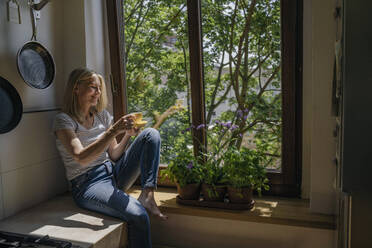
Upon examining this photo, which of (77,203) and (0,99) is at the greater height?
(0,99)

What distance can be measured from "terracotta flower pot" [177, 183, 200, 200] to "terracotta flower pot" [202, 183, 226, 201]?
0.17 ft

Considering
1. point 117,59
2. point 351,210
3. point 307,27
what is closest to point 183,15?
point 117,59

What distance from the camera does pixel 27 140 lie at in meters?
2.25

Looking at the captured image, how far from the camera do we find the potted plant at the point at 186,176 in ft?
7.42

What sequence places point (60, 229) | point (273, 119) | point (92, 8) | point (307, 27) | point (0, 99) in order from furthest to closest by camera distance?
point (92, 8)
point (273, 119)
point (307, 27)
point (0, 99)
point (60, 229)

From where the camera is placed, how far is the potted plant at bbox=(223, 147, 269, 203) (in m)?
2.14

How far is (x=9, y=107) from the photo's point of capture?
6.91 ft

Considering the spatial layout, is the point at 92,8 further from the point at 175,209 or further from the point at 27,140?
the point at 175,209

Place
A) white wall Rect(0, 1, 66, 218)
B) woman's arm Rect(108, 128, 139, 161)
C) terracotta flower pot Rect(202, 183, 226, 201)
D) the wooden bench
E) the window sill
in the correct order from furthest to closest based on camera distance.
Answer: woman's arm Rect(108, 128, 139, 161) < terracotta flower pot Rect(202, 183, 226, 201) < white wall Rect(0, 1, 66, 218) < the window sill < the wooden bench

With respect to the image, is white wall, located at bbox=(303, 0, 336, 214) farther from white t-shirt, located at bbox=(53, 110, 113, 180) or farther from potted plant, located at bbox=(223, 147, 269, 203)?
white t-shirt, located at bbox=(53, 110, 113, 180)

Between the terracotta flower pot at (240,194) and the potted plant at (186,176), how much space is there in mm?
213

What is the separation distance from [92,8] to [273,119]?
143 centimetres

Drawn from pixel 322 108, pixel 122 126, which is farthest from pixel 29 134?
pixel 322 108

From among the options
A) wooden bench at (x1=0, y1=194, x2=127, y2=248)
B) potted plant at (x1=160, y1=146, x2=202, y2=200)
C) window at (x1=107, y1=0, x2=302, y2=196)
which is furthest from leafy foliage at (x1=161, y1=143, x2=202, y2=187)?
wooden bench at (x1=0, y1=194, x2=127, y2=248)
